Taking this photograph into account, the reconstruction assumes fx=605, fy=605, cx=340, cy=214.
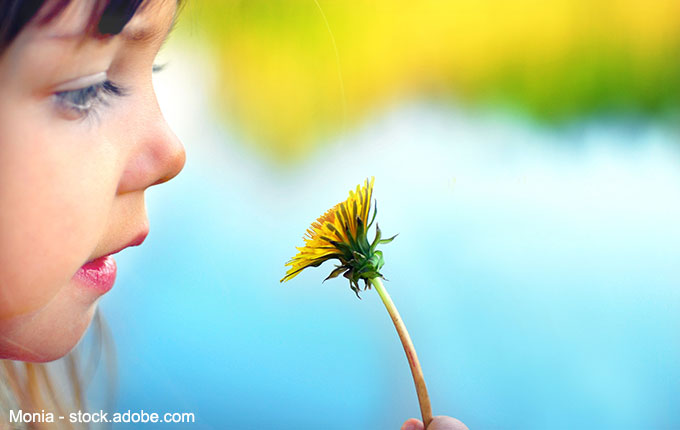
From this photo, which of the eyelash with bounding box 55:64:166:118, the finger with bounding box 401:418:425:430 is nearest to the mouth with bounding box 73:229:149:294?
the eyelash with bounding box 55:64:166:118

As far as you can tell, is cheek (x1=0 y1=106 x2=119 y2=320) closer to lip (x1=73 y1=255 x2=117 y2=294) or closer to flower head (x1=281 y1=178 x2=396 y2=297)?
lip (x1=73 y1=255 x2=117 y2=294)

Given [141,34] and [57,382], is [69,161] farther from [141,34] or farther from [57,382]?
[57,382]

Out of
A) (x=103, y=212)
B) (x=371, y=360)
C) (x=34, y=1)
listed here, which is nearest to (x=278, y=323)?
(x=371, y=360)

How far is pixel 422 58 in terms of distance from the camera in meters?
0.57

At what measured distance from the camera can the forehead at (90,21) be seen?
0.39 meters

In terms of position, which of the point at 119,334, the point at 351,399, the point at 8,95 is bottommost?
the point at 351,399

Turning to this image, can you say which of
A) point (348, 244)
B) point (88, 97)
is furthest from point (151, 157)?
point (348, 244)

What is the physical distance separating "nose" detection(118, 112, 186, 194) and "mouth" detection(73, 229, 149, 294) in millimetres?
57

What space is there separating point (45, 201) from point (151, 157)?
0.09 metres

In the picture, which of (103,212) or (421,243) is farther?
(421,243)

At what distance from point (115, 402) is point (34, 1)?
1.27 feet

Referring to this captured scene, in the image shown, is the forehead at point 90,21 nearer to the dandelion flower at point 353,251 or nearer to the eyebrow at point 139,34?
the eyebrow at point 139,34

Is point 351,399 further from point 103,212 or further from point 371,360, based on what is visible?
point 103,212

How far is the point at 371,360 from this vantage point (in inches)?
22.8
